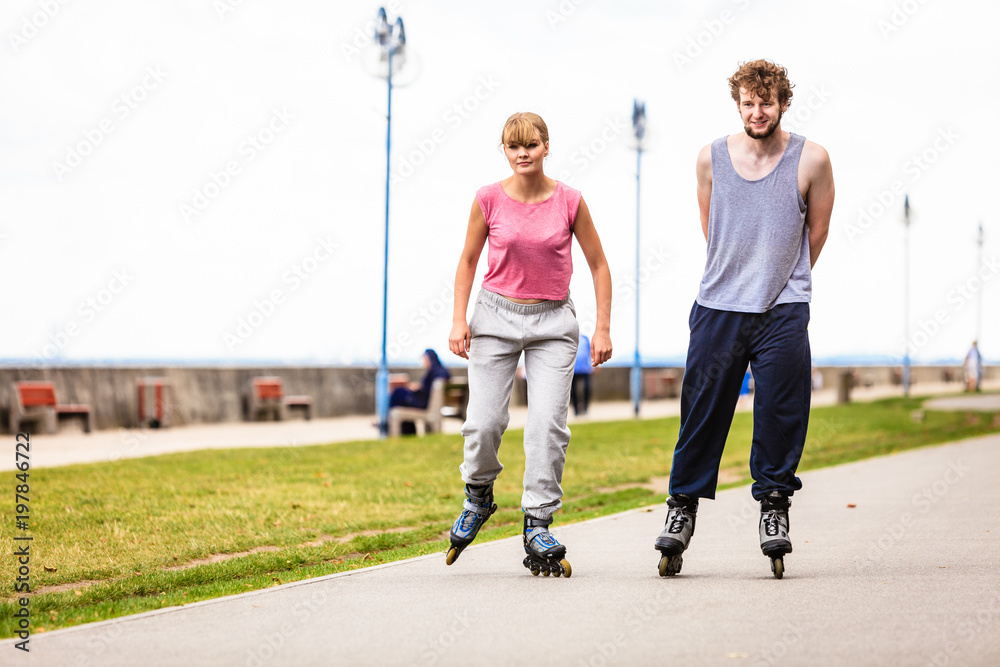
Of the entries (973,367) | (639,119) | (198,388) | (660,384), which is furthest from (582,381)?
(973,367)

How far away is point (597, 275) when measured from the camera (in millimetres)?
5102

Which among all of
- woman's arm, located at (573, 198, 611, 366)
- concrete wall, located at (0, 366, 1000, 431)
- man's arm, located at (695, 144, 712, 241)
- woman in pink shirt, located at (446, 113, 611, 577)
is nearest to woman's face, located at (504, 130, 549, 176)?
woman in pink shirt, located at (446, 113, 611, 577)

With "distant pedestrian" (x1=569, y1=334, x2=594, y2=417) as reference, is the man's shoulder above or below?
above

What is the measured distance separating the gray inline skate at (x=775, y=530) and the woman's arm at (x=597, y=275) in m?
0.93

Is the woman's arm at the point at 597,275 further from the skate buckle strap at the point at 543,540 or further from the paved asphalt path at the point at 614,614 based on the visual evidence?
the paved asphalt path at the point at 614,614

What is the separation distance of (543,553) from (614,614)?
826mm

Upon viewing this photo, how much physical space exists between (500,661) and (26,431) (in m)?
15.0

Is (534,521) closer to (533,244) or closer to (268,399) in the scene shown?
(533,244)

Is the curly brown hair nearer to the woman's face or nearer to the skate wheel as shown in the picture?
the woman's face

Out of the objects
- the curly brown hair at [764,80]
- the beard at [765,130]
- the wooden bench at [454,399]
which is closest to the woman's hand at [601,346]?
the beard at [765,130]

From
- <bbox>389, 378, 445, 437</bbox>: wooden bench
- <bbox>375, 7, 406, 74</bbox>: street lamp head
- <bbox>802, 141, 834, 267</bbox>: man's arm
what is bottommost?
<bbox>389, 378, 445, 437</bbox>: wooden bench

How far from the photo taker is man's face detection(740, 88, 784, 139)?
4.71 metres

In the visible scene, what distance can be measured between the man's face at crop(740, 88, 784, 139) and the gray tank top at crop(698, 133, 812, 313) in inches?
5.0

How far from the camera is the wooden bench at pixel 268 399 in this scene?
2075cm
